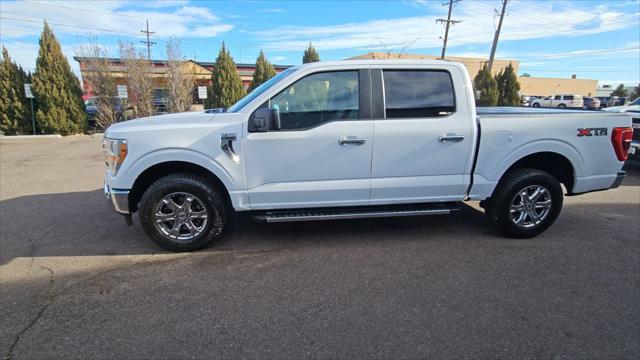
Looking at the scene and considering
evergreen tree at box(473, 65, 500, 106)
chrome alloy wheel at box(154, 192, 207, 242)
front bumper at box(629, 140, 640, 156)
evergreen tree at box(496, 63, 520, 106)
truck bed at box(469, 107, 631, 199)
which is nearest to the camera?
chrome alloy wheel at box(154, 192, 207, 242)

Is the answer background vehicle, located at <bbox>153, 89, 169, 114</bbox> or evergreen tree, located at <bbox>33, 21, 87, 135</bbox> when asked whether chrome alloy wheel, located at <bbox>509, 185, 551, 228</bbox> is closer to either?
evergreen tree, located at <bbox>33, 21, 87, 135</bbox>

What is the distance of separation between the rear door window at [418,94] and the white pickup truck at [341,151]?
0.01 metres

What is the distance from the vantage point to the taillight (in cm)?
433

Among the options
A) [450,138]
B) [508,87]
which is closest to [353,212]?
[450,138]

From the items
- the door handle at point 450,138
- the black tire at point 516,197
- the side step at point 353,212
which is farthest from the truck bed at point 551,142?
the side step at point 353,212

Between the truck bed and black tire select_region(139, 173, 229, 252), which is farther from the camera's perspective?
the truck bed

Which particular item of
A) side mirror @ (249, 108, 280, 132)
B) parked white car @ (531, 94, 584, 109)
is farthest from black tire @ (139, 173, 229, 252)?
parked white car @ (531, 94, 584, 109)

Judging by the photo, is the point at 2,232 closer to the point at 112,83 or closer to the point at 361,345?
the point at 361,345

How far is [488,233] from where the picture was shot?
4.61 meters

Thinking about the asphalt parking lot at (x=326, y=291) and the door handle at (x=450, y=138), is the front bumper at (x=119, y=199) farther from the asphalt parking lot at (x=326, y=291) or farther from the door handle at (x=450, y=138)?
the door handle at (x=450, y=138)

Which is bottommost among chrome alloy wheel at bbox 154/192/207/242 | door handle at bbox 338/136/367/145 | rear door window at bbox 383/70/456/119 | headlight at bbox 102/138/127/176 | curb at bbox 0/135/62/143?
chrome alloy wheel at bbox 154/192/207/242

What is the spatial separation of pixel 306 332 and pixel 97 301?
6.17 feet

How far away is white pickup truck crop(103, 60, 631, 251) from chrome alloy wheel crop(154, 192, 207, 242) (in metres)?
0.01

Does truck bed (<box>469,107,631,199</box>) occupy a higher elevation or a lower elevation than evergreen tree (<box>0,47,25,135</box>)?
lower
